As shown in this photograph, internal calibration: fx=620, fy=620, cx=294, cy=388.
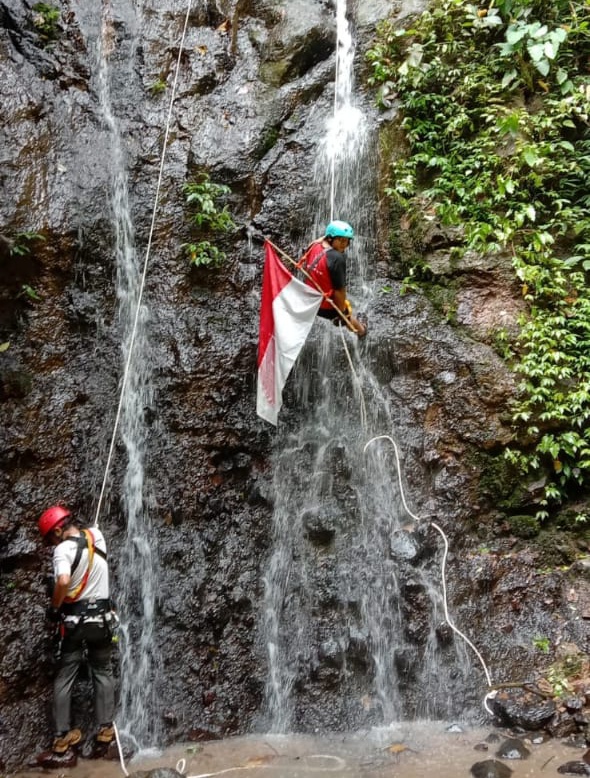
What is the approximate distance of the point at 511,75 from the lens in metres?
7.18

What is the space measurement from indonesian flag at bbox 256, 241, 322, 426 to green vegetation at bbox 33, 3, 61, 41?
15.2ft

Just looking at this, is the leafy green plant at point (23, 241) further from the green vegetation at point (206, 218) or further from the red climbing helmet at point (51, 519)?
the red climbing helmet at point (51, 519)

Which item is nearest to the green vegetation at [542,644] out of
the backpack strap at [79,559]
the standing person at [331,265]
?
the standing person at [331,265]

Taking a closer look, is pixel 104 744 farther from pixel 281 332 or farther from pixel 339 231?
pixel 339 231

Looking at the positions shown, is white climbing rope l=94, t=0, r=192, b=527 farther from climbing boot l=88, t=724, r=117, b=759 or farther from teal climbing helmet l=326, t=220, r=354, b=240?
teal climbing helmet l=326, t=220, r=354, b=240

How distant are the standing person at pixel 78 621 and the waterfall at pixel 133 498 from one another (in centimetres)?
40

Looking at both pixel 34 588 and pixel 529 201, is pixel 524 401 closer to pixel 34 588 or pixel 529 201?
pixel 529 201

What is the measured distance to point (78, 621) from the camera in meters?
4.73

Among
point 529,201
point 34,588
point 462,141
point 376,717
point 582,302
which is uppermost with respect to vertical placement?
point 462,141

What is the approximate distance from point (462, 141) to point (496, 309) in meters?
2.23

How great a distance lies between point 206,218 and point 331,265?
193cm

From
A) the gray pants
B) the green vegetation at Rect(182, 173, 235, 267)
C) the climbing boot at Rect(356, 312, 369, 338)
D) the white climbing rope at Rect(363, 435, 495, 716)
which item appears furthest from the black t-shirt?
the gray pants

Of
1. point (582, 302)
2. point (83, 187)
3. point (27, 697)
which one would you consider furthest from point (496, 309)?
point (27, 697)

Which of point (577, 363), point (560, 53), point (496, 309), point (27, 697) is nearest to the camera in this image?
point (27, 697)
